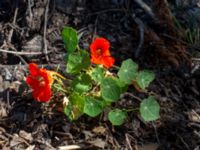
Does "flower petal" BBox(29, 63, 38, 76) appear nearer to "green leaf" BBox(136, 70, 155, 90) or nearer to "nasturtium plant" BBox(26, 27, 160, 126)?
"nasturtium plant" BBox(26, 27, 160, 126)

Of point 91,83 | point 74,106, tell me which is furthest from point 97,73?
point 74,106

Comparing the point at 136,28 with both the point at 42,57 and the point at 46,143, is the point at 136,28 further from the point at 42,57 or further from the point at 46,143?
the point at 46,143

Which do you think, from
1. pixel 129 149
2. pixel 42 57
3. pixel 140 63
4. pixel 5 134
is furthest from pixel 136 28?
pixel 5 134

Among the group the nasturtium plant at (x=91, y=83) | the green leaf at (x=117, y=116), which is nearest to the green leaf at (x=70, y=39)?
the nasturtium plant at (x=91, y=83)

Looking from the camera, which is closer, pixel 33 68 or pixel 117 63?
pixel 33 68

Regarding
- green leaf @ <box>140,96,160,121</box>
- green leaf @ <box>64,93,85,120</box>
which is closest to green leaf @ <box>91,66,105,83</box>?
green leaf @ <box>64,93,85,120</box>

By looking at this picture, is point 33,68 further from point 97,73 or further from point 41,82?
point 97,73
